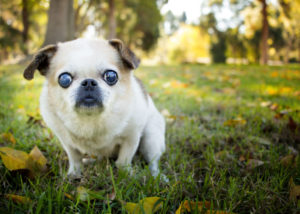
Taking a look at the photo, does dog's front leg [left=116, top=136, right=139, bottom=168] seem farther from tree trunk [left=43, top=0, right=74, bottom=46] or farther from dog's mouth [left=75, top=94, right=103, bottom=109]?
tree trunk [left=43, top=0, right=74, bottom=46]

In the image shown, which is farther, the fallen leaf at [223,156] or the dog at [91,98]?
the fallen leaf at [223,156]

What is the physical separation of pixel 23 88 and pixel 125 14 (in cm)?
2023

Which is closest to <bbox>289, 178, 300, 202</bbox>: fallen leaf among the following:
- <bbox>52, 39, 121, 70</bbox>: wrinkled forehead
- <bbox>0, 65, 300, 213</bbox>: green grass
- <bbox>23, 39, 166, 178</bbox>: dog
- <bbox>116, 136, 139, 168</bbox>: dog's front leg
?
<bbox>0, 65, 300, 213</bbox>: green grass

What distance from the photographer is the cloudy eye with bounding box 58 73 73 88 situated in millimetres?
1590

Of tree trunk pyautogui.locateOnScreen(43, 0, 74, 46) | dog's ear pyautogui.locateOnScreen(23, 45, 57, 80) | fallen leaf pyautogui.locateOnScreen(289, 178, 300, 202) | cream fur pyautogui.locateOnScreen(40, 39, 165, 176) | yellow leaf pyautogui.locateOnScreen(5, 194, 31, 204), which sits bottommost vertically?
fallen leaf pyautogui.locateOnScreen(289, 178, 300, 202)

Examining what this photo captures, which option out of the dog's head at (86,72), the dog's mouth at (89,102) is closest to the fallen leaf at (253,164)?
the dog's head at (86,72)

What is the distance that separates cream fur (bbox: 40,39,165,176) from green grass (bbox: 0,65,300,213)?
0.65ft

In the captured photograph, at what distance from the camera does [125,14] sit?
73.5ft

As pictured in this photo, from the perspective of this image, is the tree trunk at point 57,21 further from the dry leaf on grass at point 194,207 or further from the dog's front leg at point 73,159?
the dry leaf on grass at point 194,207

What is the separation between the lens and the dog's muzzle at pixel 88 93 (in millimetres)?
1533

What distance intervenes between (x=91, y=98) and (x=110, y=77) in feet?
0.76

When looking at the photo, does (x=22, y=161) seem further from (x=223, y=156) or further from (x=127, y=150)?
(x=223, y=156)

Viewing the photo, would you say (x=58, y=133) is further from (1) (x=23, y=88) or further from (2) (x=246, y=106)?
(1) (x=23, y=88)

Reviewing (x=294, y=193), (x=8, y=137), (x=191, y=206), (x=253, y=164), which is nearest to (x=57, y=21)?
(x=8, y=137)
